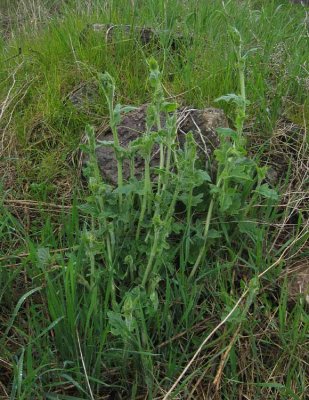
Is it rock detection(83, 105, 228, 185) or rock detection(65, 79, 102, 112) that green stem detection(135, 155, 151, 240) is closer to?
rock detection(83, 105, 228, 185)

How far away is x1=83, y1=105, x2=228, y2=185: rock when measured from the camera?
7.52 ft

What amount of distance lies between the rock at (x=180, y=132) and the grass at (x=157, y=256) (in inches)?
6.2

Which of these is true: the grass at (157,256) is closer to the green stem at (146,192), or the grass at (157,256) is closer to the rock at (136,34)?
the green stem at (146,192)

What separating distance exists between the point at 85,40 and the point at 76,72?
352 mm

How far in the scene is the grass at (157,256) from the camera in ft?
5.50

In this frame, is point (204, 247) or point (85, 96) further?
point (85, 96)

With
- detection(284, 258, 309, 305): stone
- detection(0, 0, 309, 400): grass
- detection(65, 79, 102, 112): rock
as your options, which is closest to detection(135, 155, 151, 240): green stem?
detection(0, 0, 309, 400): grass

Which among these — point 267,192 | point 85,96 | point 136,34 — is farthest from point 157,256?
point 136,34

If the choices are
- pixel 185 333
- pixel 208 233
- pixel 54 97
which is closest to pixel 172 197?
pixel 208 233

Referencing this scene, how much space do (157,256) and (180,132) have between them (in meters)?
0.77

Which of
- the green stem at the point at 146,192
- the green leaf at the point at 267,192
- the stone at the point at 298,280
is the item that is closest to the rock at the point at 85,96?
the green stem at the point at 146,192

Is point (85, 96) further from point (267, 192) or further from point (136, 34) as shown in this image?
point (267, 192)

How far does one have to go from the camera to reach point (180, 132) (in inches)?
93.8

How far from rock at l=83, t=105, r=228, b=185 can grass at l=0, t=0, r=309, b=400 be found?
6.2 inches
